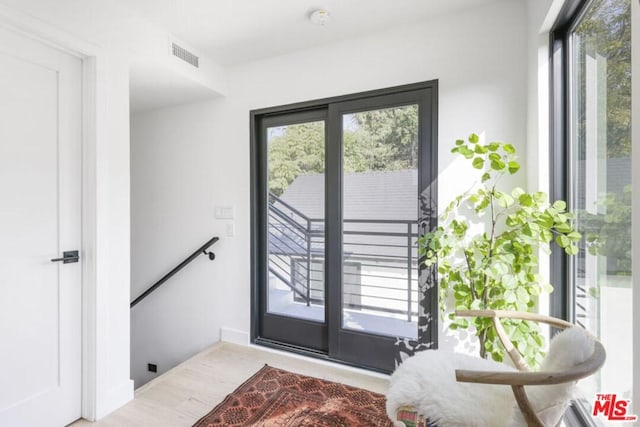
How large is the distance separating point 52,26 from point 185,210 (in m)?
1.67

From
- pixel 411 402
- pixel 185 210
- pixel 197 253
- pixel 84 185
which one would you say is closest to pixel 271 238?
pixel 197 253

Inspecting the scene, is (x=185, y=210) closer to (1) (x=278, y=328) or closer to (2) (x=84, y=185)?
(2) (x=84, y=185)

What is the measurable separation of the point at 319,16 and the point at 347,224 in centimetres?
143

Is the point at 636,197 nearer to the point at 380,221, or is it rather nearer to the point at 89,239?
the point at 380,221

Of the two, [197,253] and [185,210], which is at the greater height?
[185,210]

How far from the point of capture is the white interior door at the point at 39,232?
1.54 meters

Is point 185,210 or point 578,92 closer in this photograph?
point 578,92

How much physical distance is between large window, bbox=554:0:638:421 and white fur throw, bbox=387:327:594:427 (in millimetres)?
289

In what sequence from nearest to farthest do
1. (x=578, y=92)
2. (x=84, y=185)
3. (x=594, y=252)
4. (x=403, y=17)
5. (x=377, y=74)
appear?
(x=594, y=252), (x=578, y=92), (x=84, y=185), (x=403, y=17), (x=377, y=74)

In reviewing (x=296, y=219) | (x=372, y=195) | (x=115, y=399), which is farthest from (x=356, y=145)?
(x=115, y=399)

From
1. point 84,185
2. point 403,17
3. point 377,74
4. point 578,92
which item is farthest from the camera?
point 377,74

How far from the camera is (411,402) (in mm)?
1127

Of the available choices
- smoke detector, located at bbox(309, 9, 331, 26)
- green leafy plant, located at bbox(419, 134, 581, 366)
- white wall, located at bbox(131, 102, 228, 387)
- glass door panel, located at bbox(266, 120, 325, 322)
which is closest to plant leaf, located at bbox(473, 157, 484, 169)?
green leafy plant, located at bbox(419, 134, 581, 366)

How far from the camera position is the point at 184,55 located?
242cm
